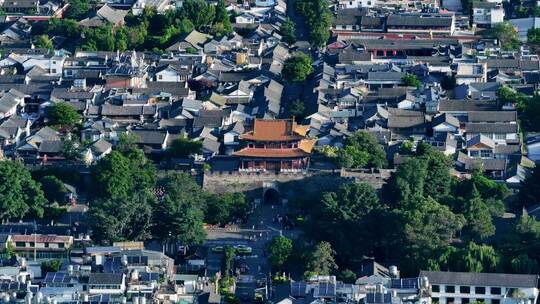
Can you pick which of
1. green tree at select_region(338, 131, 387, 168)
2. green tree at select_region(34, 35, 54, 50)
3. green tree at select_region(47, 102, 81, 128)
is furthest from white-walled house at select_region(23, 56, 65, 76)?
green tree at select_region(338, 131, 387, 168)

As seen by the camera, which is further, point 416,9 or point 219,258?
point 416,9

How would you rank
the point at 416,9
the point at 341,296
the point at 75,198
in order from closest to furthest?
the point at 341,296 → the point at 75,198 → the point at 416,9

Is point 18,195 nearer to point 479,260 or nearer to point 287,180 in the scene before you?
point 287,180

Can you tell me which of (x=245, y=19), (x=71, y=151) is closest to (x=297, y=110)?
(x=71, y=151)

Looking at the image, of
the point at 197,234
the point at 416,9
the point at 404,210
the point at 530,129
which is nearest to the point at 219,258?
the point at 197,234

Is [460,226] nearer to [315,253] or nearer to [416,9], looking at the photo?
[315,253]

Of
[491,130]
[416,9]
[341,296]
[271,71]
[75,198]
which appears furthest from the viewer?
[416,9]

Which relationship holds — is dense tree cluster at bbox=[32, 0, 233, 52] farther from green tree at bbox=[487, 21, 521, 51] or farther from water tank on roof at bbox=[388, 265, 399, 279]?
water tank on roof at bbox=[388, 265, 399, 279]
